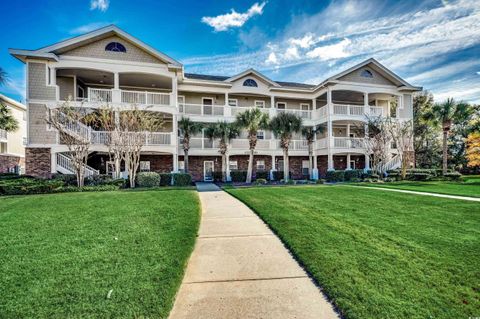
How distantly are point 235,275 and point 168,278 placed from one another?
981 millimetres

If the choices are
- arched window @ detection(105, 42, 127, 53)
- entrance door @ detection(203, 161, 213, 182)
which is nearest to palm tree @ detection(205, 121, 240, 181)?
entrance door @ detection(203, 161, 213, 182)

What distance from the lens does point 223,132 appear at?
19.0 meters

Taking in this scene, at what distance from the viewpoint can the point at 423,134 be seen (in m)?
32.3

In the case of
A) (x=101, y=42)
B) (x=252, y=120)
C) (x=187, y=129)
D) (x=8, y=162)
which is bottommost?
(x=8, y=162)

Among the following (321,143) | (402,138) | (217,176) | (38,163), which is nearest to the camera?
(38,163)

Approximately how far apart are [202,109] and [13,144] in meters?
25.8

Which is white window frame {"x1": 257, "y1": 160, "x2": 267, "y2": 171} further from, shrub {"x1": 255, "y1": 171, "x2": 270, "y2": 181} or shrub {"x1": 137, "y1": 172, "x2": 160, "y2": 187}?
shrub {"x1": 137, "y1": 172, "x2": 160, "y2": 187}

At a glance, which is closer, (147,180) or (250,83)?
(147,180)

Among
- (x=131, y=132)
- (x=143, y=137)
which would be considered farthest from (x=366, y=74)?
(x=131, y=132)

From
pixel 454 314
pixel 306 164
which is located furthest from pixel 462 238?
pixel 306 164

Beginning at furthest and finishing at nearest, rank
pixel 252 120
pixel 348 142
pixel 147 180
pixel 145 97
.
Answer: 1. pixel 348 142
2. pixel 252 120
3. pixel 145 97
4. pixel 147 180

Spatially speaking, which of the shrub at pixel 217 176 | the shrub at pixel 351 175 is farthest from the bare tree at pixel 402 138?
the shrub at pixel 217 176

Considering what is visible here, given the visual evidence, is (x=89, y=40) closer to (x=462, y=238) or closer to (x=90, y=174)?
(x=90, y=174)

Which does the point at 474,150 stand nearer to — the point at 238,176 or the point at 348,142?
the point at 348,142
